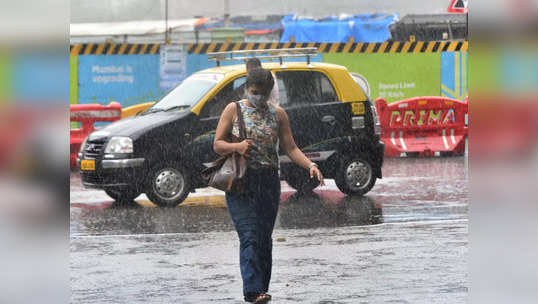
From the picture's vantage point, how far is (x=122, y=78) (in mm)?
20859

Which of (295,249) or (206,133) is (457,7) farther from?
(295,249)

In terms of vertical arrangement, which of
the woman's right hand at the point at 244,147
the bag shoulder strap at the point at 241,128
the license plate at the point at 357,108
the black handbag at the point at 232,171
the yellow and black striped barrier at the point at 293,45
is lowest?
the black handbag at the point at 232,171

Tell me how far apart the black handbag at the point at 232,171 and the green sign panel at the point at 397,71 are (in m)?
15.2

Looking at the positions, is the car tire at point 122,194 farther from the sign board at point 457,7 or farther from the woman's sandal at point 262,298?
the sign board at point 457,7

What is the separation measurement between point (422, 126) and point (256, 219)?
1330cm

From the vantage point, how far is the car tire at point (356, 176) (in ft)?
42.9

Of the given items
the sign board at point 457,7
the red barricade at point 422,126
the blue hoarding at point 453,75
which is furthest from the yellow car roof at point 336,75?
the sign board at point 457,7

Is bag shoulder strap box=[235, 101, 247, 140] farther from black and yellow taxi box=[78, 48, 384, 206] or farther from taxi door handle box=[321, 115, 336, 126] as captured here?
taxi door handle box=[321, 115, 336, 126]

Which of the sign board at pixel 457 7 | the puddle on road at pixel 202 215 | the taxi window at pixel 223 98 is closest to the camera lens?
the puddle on road at pixel 202 215

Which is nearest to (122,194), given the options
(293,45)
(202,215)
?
(202,215)

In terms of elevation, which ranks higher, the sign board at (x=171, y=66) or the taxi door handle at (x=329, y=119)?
the sign board at (x=171, y=66)

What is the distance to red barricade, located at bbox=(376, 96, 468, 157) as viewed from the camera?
1917 centimetres

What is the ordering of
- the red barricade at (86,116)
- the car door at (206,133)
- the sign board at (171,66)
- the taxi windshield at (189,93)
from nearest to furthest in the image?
the car door at (206,133)
the taxi windshield at (189,93)
the red barricade at (86,116)
the sign board at (171,66)

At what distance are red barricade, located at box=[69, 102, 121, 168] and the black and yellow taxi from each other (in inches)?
189
